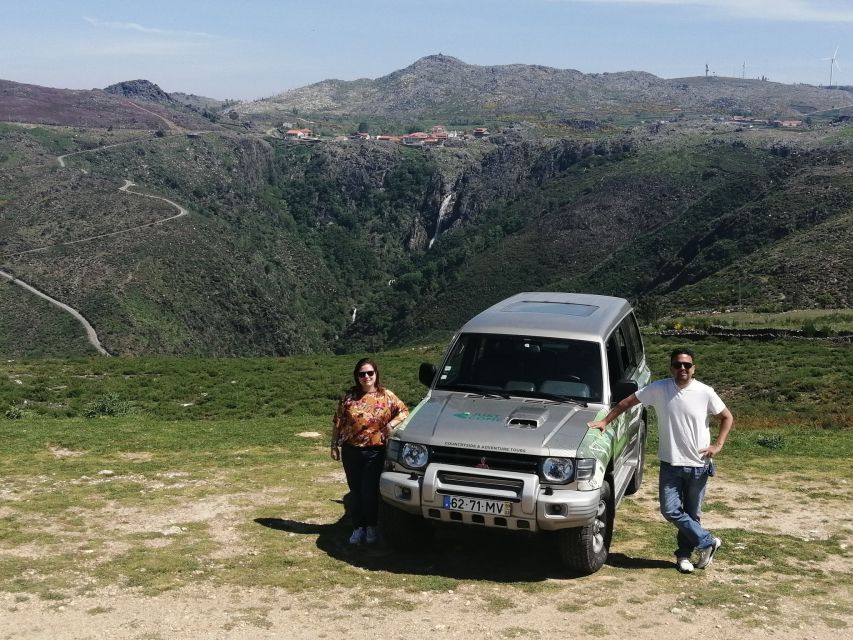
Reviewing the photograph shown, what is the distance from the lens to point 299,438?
16938 millimetres

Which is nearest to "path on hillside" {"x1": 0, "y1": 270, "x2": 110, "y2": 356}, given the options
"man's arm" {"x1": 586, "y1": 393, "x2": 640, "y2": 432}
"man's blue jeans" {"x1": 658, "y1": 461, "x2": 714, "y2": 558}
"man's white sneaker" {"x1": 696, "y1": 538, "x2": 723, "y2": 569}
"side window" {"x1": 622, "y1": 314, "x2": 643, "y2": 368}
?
"side window" {"x1": 622, "y1": 314, "x2": 643, "y2": 368}

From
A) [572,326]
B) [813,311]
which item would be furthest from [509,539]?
[813,311]

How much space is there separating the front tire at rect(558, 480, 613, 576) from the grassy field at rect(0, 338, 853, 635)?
0.16m

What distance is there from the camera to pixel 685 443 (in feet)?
28.1

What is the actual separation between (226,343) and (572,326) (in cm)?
9285

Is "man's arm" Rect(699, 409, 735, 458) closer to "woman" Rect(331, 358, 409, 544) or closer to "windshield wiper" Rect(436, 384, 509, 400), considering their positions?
"windshield wiper" Rect(436, 384, 509, 400)

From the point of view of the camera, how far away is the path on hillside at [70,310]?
249 feet

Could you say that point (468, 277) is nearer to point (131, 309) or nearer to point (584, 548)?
point (131, 309)

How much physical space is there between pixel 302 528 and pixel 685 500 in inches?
168

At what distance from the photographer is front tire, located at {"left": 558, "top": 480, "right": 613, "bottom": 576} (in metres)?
8.28

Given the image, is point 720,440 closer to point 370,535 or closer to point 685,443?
point 685,443

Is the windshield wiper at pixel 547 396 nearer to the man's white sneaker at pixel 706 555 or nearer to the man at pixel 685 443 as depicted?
the man at pixel 685 443

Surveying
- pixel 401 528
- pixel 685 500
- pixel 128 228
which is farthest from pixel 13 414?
pixel 128 228

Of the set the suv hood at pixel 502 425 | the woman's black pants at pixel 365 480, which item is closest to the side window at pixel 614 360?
the suv hood at pixel 502 425
